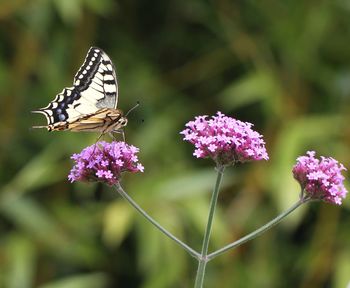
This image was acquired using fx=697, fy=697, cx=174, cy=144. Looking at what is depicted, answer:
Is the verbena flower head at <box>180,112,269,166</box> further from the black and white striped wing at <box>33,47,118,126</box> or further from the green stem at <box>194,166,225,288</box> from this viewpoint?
the black and white striped wing at <box>33,47,118,126</box>

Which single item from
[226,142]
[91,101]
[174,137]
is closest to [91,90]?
[91,101]

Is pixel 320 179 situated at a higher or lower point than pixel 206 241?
higher

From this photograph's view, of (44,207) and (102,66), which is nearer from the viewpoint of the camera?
(102,66)

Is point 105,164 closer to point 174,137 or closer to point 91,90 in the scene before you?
point 91,90

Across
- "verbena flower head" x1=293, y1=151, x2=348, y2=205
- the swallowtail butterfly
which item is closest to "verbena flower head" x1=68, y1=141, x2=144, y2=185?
the swallowtail butterfly

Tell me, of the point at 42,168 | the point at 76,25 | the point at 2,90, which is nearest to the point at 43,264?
the point at 42,168

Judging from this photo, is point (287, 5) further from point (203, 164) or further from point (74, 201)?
point (74, 201)

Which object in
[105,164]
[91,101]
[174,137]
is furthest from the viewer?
[174,137]
